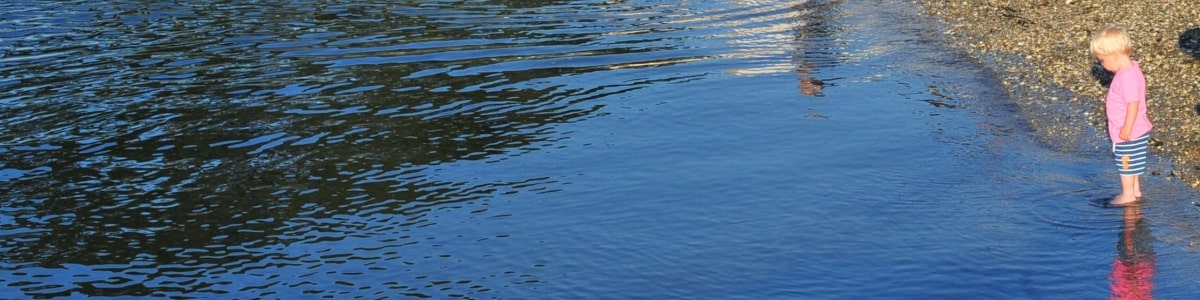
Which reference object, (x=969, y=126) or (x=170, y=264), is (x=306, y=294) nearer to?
(x=170, y=264)

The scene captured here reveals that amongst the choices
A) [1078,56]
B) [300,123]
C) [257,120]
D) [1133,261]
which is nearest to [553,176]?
[300,123]

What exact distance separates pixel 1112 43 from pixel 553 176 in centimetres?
402

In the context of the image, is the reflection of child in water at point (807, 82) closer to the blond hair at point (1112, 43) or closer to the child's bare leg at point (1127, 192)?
the child's bare leg at point (1127, 192)

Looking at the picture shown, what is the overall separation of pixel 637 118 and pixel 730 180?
8.23ft

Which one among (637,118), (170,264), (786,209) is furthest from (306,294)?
(637,118)

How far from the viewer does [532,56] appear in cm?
1571

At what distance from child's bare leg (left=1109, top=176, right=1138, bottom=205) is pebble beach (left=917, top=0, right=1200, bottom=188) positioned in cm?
75

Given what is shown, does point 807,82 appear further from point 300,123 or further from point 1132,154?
point 1132,154

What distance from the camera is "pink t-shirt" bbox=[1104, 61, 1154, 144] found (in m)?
8.05

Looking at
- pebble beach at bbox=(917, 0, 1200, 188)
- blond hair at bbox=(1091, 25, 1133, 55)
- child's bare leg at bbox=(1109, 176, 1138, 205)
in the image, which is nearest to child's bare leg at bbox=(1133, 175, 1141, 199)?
child's bare leg at bbox=(1109, 176, 1138, 205)

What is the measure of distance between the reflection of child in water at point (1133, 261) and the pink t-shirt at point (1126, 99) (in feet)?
1.72

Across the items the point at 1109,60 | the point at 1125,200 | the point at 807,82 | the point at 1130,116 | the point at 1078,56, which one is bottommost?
the point at 807,82

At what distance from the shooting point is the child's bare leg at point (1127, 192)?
8406 mm

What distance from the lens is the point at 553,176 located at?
9945mm
